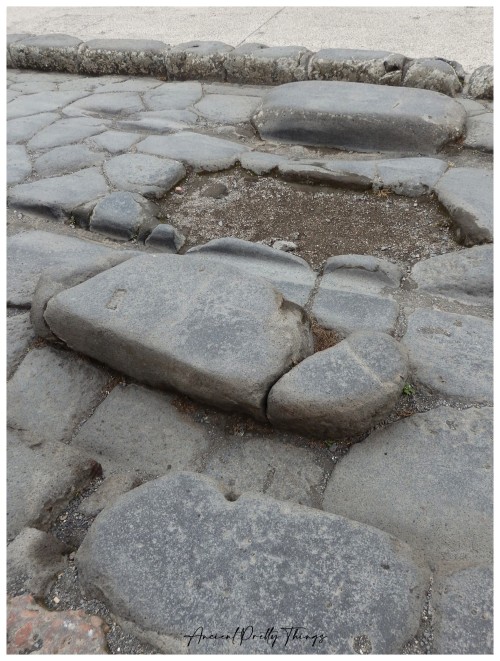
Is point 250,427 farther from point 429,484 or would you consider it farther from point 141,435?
point 429,484

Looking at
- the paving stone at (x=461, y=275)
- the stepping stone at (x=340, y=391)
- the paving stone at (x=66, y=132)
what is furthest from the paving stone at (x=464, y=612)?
the paving stone at (x=66, y=132)

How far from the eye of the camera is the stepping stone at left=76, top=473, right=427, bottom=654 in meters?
1.06

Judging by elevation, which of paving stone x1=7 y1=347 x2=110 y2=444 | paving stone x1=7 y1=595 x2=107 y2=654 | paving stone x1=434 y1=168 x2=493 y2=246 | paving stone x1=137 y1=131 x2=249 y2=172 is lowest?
paving stone x1=7 y1=347 x2=110 y2=444

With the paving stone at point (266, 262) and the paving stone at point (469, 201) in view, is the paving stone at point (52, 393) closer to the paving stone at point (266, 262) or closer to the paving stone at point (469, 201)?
the paving stone at point (266, 262)

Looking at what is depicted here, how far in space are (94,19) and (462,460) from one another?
5.67 meters

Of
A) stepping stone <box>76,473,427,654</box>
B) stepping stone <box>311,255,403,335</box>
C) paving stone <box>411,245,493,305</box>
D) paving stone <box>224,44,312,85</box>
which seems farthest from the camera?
paving stone <box>224,44,312,85</box>

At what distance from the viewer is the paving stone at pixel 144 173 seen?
2.69m

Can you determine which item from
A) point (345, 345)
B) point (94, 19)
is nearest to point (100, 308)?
point (345, 345)

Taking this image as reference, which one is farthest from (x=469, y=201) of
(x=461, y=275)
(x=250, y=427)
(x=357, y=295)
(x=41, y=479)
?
(x=41, y=479)

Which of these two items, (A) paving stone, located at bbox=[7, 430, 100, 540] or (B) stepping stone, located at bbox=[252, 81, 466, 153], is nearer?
(A) paving stone, located at bbox=[7, 430, 100, 540]

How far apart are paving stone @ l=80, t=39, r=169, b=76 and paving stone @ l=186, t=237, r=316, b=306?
2595mm

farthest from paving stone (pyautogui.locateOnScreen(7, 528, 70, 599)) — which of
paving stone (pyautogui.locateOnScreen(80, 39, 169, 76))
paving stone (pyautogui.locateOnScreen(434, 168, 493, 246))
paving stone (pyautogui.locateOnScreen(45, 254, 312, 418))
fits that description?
paving stone (pyautogui.locateOnScreen(80, 39, 169, 76))

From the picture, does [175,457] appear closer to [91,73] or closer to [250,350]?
[250,350]

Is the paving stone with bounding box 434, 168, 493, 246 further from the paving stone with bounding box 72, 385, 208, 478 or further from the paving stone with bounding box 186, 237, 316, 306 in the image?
the paving stone with bounding box 72, 385, 208, 478
